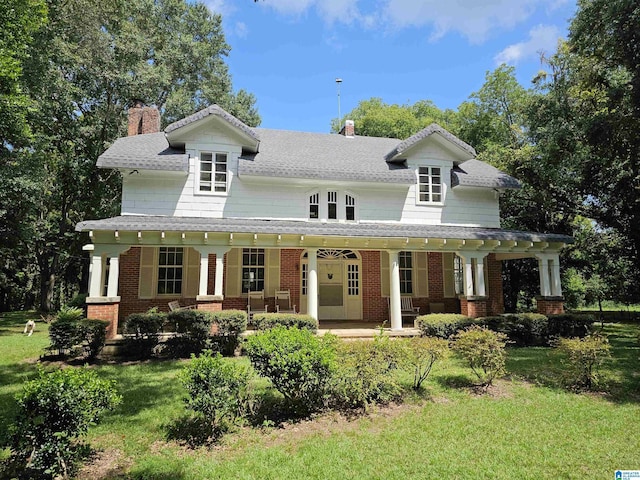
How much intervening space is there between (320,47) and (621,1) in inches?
370

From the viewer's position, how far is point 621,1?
11.6m

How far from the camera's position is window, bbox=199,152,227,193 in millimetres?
13773

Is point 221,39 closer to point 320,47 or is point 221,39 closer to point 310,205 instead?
point 320,47

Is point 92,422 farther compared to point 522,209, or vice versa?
point 522,209

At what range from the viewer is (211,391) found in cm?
547

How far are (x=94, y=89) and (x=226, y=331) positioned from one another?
19.0m

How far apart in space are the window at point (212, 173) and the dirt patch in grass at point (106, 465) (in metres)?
9.95

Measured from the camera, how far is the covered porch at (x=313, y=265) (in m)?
11.3

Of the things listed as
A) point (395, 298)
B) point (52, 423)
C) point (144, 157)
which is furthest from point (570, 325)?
point (144, 157)

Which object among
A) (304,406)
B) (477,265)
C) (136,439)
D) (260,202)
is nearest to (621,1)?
(477,265)

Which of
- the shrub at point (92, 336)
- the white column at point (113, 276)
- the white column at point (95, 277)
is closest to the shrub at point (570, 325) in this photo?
the shrub at point (92, 336)

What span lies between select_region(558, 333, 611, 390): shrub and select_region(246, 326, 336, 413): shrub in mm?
5126

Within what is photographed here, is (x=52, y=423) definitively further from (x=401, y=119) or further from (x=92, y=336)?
(x=401, y=119)

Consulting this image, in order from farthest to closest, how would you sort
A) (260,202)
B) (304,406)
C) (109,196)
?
1. (109,196)
2. (260,202)
3. (304,406)
